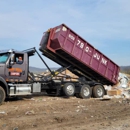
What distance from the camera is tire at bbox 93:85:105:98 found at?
44.0 ft

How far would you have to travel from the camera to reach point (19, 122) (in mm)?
6152

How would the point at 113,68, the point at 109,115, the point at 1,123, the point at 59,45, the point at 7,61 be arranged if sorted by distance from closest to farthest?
the point at 1,123, the point at 109,115, the point at 7,61, the point at 59,45, the point at 113,68

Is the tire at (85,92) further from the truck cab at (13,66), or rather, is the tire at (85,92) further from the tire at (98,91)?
the truck cab at (13,66)

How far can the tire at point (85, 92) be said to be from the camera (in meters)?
12.7

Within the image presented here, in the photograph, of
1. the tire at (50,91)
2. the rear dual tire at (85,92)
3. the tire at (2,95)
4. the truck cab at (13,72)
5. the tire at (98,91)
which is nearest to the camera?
the tire at (2,95)

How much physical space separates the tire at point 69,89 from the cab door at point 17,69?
2179mm

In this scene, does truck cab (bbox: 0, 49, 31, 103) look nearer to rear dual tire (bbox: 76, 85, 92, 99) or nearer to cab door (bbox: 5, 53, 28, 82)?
cab door (bbox: 5, 53, 28, 82)

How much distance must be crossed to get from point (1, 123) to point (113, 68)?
30.3ft

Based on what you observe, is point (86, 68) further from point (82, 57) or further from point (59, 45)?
point (59, 45)

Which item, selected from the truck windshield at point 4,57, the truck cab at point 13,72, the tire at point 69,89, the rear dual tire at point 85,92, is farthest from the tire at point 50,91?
the truck windshield at point 4,57

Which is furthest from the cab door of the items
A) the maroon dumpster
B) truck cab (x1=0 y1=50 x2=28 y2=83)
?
the maroon dumpster

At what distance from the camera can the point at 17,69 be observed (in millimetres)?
10594

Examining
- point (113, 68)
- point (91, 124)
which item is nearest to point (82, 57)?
point (113, 68)

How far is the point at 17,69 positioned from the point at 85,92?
421cm
